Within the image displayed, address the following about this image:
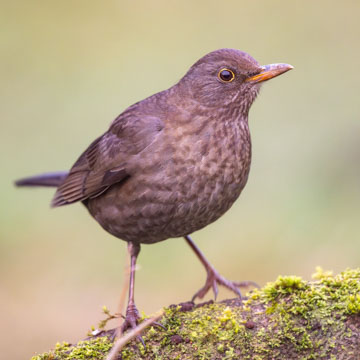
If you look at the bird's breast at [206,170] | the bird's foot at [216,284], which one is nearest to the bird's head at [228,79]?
the bird's breast at [206,170]

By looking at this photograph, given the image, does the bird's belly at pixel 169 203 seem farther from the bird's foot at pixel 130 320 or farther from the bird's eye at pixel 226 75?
the bird's eye at pixel 226 75

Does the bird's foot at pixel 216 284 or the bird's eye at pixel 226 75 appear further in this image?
the bird's foot at pixel 216 284

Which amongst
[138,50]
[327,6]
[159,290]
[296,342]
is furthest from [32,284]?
[327,6]

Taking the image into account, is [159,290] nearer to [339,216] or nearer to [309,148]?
[339,216]

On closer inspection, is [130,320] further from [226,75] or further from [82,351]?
[226,75]

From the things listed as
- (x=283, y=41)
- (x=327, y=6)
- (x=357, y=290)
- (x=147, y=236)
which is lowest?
(x=357, y=290)

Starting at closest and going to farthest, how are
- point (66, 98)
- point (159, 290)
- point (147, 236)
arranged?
1. point (147, 236)
2. point (159, 290)
3. point (66, 98)

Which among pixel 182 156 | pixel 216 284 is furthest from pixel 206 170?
pixel 216 284
